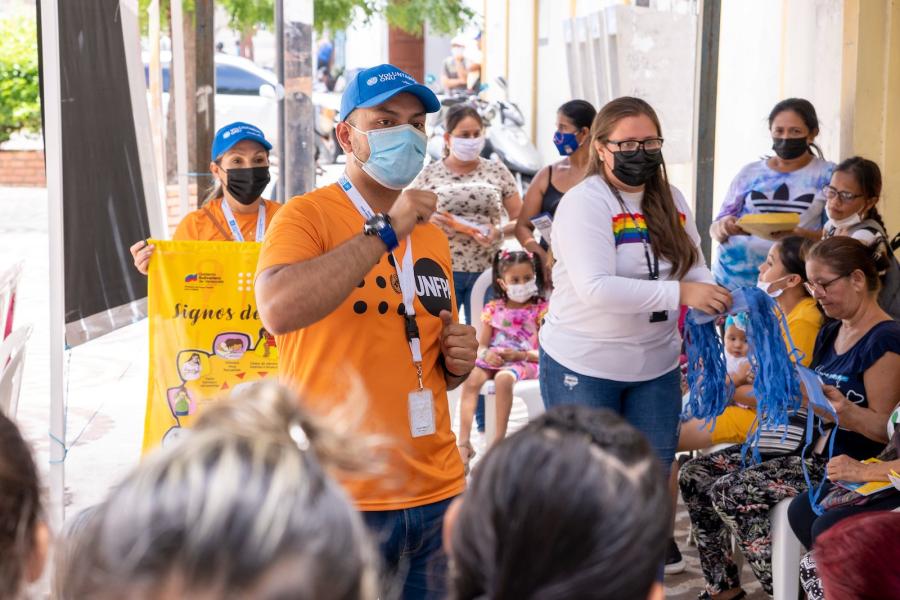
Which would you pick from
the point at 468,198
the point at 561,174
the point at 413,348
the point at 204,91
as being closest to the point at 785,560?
the point at 413,348

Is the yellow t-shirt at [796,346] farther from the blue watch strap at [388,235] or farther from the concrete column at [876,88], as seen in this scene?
the blue watch strap at [388,235]

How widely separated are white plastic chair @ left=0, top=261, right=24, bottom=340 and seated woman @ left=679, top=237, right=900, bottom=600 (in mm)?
2956

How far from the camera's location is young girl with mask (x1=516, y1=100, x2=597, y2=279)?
7117 mm

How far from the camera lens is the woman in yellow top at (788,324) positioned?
4.95 m

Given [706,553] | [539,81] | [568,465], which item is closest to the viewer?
[568,465]

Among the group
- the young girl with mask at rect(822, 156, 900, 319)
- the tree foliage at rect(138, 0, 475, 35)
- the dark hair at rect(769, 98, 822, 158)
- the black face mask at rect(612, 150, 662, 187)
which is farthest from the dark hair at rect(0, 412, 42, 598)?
the tree foliage at rect(138, 0, 475, 35)

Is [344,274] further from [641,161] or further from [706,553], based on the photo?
[706,553]

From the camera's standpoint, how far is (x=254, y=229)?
5082mm

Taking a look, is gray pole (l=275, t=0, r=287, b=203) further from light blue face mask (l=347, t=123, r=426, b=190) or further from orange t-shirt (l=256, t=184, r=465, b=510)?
orange t-shirt (l=256, t=184, r=465, b=510)

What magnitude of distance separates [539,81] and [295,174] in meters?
13.0

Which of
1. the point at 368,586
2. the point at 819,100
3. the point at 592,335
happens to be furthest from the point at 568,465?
the point at 819,100

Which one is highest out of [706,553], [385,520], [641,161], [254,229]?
[641,161]

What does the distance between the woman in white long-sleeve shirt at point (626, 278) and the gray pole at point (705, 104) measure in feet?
13.0

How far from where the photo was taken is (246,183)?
504 centimetres
